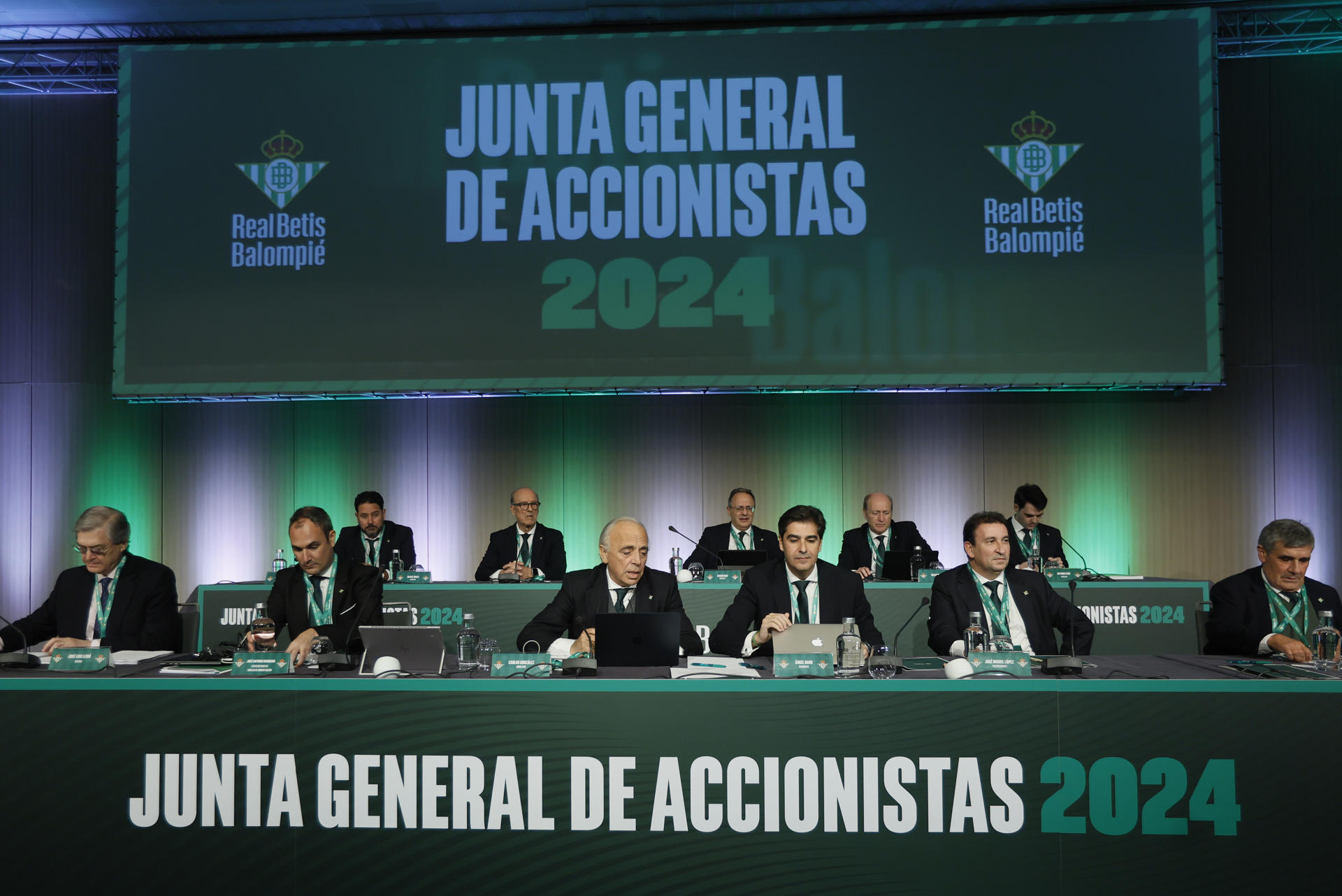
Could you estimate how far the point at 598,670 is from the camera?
275 cm

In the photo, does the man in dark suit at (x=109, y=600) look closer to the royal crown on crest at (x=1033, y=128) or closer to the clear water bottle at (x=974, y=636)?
the clear water bottle at (x=974, y=636)

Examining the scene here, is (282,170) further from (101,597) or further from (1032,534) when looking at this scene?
(1032,534)

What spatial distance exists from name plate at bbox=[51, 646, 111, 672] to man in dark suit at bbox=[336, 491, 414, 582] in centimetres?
360

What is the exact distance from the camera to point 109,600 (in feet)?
12.3

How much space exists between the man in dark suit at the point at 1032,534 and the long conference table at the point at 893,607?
0.83 meters

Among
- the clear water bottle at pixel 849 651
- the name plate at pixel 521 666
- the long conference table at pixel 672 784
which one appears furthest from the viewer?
the clear water bottle at pixel 849 651

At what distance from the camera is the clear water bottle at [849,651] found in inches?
109

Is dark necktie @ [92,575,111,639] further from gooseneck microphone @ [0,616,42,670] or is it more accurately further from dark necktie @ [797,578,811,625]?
dark necktie @ [797,578,811,625]

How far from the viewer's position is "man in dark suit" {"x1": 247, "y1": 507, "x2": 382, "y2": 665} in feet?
12.3

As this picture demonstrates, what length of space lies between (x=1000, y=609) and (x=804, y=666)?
131cm

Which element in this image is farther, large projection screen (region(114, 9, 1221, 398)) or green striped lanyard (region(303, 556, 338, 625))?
large projection screen (region(114, 9, 1221, 398))

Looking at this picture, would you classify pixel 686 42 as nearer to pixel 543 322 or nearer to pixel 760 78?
pixel 760 78

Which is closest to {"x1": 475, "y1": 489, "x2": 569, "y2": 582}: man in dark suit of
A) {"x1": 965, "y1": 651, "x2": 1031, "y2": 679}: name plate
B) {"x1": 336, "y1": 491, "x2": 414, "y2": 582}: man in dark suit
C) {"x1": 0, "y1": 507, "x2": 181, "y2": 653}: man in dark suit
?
{"x1": 336, "y1": 491, "x2": 414, "y2": 582}: man in dark suit

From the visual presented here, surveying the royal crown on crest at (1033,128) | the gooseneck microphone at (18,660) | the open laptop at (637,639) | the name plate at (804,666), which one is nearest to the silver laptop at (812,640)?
the name plate at (804,666)
